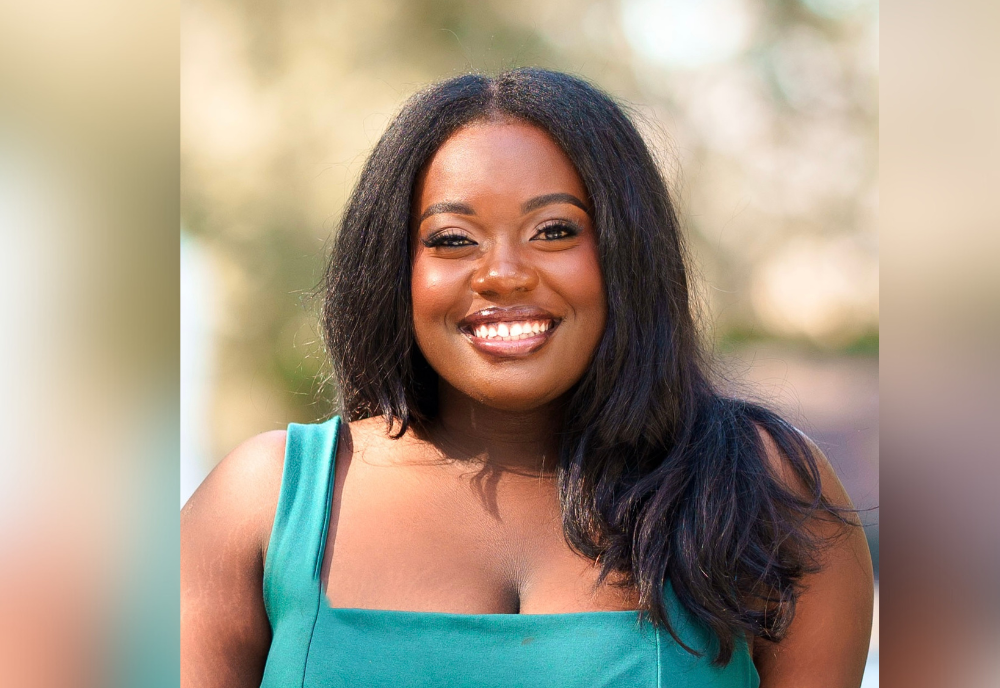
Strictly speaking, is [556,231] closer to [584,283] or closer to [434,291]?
[584,283]

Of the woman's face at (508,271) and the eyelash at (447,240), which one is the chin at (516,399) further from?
the eyelash at (447,240)

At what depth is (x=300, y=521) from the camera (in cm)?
167

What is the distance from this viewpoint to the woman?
157cm

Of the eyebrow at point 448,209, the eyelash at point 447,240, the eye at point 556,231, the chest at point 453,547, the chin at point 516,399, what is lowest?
the chest at point 453,547

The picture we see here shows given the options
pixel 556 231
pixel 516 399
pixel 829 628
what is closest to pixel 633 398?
pixel 516 399

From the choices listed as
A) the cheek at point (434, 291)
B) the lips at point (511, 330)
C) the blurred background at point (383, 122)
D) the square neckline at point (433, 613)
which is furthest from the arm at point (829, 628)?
the blurred background at point (383, 122)

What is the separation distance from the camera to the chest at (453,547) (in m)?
1.60

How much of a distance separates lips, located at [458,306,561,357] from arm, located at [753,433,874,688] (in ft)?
1.80

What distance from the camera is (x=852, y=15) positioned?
16.4 ft

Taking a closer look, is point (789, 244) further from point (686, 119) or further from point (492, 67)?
point (492, 67)

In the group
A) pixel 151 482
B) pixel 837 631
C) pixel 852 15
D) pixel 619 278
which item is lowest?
pixel 837 631

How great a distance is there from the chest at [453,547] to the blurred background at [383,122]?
2697 mm

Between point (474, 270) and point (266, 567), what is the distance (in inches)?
25.2

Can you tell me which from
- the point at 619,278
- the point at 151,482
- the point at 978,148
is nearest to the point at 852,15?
the point at 619,278
